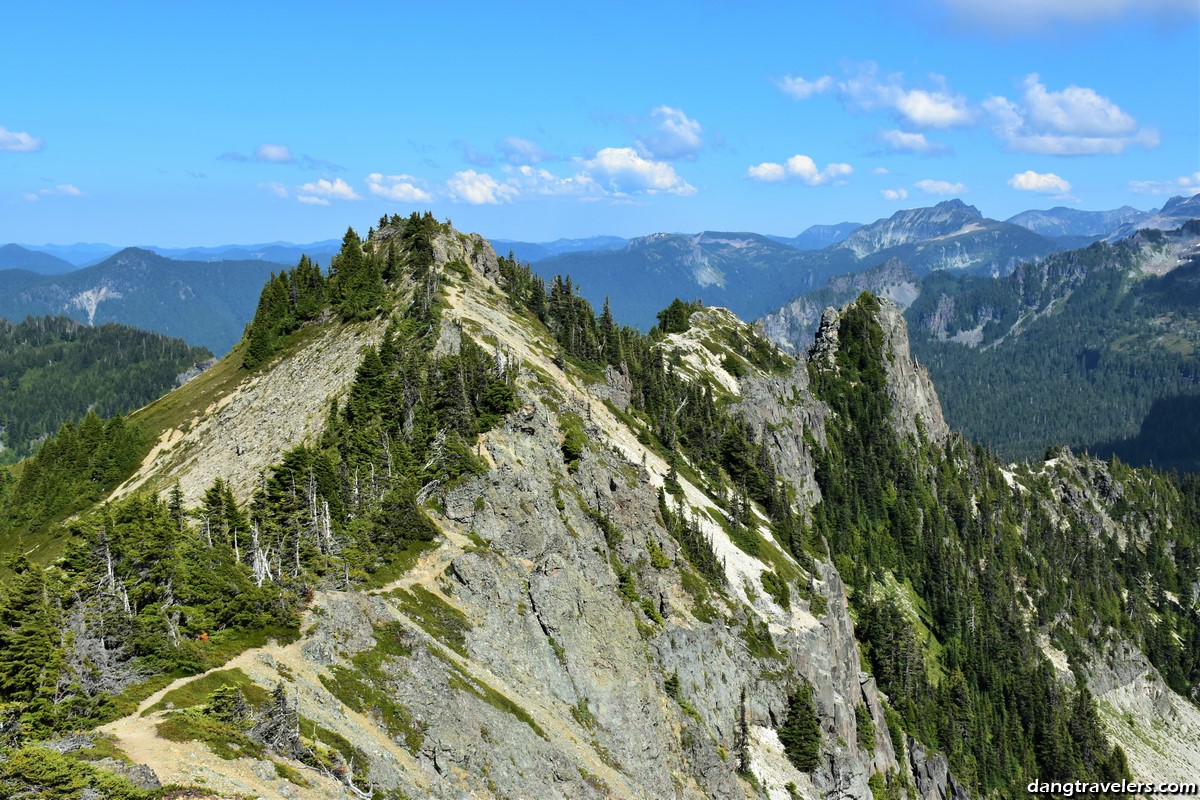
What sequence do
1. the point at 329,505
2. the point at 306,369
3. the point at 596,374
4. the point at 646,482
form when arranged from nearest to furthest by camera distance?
the point at 329,505 → the point at 646,482 → the point at 306,369 → the point at 596,374

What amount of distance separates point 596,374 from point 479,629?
73.0 m

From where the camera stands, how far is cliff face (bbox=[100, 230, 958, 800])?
46.7 metres

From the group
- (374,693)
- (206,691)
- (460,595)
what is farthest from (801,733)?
(206,691)

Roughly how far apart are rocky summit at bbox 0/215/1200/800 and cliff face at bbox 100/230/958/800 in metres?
0.27

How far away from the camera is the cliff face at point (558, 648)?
4666 centimetres

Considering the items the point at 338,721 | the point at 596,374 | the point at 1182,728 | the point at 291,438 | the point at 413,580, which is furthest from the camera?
the point at 1182,728

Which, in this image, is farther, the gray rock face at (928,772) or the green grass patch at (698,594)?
the gray rock face at (928,772)

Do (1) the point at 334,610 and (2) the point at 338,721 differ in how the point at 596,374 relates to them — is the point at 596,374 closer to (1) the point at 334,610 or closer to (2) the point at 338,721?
(1) the point at 334,610

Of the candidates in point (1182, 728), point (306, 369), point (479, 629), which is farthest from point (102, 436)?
point (1182, 728)

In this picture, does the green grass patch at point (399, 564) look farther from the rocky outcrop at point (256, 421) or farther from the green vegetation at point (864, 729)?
the green vegetation at point (864, 729)

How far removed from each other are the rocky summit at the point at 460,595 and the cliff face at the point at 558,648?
10.5 inches

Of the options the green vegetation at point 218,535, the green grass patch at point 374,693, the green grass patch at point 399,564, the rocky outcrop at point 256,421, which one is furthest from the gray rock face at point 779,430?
the green grass patch at point 374,693

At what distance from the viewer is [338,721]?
4328 cm

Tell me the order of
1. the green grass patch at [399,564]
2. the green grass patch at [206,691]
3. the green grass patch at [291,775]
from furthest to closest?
the green grass patch at [399,564], the green grass patch at [206,691], the green grass patch at [291,775]
